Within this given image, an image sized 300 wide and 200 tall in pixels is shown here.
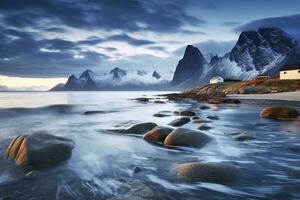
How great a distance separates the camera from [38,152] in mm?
9703

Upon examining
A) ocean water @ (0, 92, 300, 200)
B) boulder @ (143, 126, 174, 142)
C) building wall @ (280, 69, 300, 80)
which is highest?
building wall @ (280, 69, 300, 80)

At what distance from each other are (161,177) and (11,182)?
4140 millimetres

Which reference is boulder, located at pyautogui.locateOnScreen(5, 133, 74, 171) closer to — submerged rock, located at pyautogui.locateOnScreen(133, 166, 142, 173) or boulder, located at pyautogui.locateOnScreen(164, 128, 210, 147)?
submerged rock, located at pyautogui.locateOnScreen(133, 166, 142, 173)

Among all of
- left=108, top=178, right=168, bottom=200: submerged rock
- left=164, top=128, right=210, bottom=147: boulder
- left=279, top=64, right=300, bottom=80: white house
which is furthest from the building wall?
left=108, top=178, right=168, bottom=200: submerged rock

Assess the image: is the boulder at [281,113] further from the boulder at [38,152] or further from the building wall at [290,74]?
the building wall at [290,74]

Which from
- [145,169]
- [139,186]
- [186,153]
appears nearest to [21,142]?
[145,169]

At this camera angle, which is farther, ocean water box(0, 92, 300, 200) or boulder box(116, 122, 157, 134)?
boulder box(116, 122, 157, 134)

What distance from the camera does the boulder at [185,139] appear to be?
12461 millimetres

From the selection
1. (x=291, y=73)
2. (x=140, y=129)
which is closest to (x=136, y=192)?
(x=140, y=129)

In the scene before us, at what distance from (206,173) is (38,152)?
545 cm

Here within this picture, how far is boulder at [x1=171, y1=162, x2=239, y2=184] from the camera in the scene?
7984 millimetres

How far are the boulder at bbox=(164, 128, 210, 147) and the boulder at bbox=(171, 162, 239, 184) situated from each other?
355cm

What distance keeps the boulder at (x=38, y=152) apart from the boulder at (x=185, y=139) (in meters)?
4.27

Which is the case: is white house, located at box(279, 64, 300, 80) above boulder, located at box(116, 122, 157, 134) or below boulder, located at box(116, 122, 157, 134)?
above
